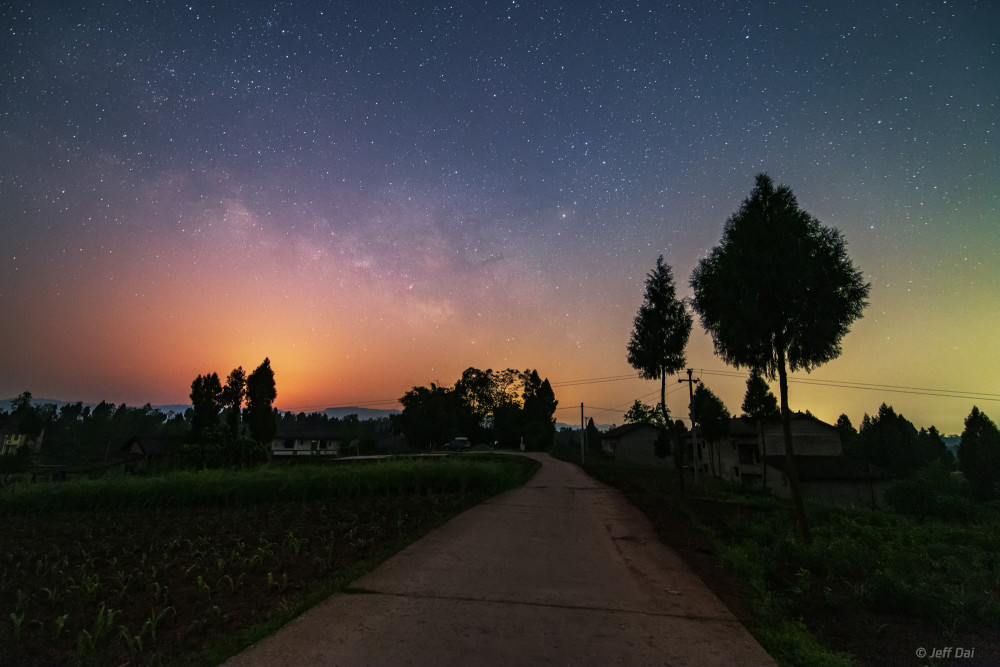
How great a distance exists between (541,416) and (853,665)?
7865 cm

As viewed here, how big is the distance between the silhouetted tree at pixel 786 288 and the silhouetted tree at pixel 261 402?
186 feet

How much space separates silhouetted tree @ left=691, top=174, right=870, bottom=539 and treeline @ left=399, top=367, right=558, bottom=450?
54310mm

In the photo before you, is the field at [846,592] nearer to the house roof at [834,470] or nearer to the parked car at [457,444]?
the house roof at [834,470]

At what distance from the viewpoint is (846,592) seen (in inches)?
242

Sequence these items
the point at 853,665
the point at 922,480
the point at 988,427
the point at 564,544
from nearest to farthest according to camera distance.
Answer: the point at 853,665, the point at 564,544, the point at 922,480, the point at 988,427

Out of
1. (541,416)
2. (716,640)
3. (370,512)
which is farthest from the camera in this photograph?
(541,416)

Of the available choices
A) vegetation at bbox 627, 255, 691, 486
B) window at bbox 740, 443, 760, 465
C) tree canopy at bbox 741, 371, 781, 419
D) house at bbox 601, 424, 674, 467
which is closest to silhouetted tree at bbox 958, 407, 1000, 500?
window at bbox 740, 443, 760, 465

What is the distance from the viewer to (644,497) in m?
15.5

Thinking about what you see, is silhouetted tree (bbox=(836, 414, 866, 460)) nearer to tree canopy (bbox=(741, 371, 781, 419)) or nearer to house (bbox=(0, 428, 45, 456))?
tree canopy (bbox=(741, 371, 781, 419))

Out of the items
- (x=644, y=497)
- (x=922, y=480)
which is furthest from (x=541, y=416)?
(x=644, y=497)

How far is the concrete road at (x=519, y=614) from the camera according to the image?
3.83 m

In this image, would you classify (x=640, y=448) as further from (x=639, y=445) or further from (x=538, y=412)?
(x=538, y=412)

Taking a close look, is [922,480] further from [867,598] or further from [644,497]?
[867,598]

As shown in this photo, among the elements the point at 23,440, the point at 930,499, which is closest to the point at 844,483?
the point at 930,499
